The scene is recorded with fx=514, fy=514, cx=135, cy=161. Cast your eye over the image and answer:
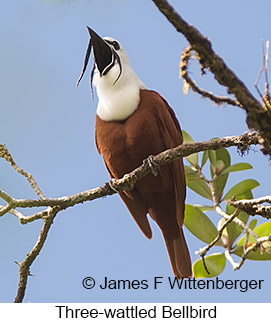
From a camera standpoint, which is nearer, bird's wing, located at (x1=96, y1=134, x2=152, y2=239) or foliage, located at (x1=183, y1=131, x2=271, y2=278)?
foliage, located at (x1=183, y1=131, x2=271, y2=278)

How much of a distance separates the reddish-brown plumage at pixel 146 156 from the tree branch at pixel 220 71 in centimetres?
170

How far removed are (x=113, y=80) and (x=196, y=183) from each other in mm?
854

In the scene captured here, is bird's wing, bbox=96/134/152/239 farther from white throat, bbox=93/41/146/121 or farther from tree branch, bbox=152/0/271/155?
tree branch, bbox=152/0/271/155

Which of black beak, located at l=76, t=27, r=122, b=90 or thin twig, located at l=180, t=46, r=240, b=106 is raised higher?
black beak, located at l=76, t=27, r=122, b=90

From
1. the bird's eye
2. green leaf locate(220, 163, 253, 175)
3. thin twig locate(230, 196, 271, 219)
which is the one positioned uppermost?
the bird's eye

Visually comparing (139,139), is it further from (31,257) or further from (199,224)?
(31,257)

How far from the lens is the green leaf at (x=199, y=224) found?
305cm

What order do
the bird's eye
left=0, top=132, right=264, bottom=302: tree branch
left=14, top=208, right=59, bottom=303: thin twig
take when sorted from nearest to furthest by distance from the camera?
left=0, top=132, right=264, bottom=302: tree branch → left=14, top=208, right=59, bottom=303: thin twig → the bird's eye

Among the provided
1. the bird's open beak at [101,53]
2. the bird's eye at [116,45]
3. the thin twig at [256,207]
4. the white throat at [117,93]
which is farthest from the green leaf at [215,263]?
the bird's eye at [116,45]

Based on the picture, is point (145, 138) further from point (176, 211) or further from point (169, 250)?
point (169, 250)

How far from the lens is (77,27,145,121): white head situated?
3172mm

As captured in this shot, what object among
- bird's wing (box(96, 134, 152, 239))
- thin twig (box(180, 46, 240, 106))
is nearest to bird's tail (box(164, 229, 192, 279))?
bird's wing (box(96, 134, 152, 239))

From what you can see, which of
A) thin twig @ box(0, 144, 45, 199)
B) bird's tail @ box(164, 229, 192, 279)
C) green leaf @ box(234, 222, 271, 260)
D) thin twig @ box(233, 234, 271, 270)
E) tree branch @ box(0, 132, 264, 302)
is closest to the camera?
tree branch @ box(0, 132, 264, 302)
